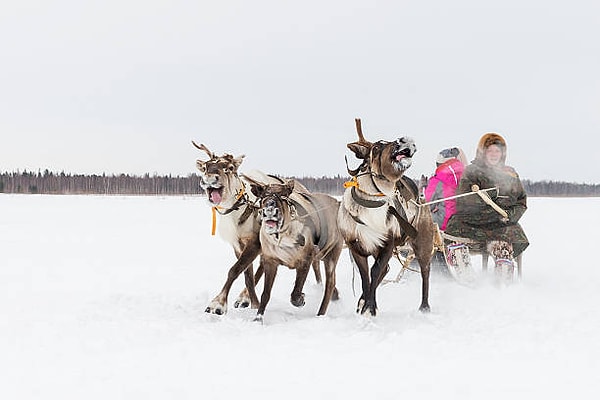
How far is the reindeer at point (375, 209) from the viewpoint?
549 centimetres

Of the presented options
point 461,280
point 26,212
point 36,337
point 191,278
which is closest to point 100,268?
point 191,278

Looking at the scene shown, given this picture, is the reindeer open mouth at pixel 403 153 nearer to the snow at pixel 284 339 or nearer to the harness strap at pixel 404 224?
the harness strap at pixel 404 224

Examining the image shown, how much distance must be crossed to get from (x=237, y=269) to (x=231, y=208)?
2.08 feet

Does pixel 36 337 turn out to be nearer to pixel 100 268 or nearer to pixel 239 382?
pixel 239 382

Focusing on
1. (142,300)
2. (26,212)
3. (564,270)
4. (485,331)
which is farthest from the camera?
(26,212)

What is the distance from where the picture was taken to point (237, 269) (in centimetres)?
611

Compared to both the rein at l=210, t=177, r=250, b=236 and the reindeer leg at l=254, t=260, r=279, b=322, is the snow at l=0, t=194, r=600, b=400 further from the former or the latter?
the rein at l=210, t=177, r=250, b=236

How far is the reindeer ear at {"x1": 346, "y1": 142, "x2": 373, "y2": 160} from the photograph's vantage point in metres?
5.65

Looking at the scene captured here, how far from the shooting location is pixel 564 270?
9844 millimetres

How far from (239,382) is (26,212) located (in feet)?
64.9

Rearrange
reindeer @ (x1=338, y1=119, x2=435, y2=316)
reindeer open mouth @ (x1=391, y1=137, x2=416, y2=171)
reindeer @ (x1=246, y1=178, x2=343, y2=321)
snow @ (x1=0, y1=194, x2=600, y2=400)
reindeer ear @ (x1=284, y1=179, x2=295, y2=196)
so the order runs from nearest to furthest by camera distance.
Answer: snow @ (x1=0, y1=194, x2=600, y2=400) → reindeer open mouth @ (x1=391, y1=137, x2=416, y2=171) → reindeer @ (x1=338, y1=119, x2=435, y2=316) → reindeer @ (x1=246, y1=178, x2=343, y2=321) → reindeer ear @ (x1=284, y1=179, x2=295, y2=196)

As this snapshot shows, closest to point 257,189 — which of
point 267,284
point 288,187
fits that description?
point 288,187

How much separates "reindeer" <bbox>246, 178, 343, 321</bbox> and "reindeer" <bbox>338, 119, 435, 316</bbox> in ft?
1.15

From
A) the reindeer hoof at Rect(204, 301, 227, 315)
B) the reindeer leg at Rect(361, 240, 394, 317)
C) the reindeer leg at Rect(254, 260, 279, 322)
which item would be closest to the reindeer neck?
the reindeer leg at Rect(361, 240, 394, 317)
